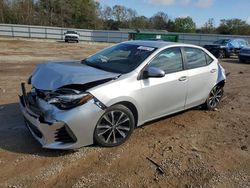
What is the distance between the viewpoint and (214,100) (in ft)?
21.4

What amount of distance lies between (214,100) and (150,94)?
251cm

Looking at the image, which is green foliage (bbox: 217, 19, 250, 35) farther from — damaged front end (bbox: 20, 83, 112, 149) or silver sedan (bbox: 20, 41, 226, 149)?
damaged front end (bbox: 20, 83, 112, 149)

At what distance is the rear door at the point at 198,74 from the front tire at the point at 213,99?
210 millimetres

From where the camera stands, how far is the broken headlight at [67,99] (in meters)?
3.78

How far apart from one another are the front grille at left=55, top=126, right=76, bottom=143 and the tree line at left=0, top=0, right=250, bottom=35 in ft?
169

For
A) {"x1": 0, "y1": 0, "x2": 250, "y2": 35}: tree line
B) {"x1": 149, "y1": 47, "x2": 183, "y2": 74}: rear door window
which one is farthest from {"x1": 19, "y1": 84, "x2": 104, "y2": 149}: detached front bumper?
{"x1": 0, "y1": 0, "x2": 250, "y2": 35}: tree line

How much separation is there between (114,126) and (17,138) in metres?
1.57

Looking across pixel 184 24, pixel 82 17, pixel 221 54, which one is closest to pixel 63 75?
pixel 221 54

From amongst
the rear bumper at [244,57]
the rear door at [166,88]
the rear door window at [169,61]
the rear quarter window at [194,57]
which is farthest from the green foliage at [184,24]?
the rear door at [166,88]

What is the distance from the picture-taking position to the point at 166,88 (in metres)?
4.89

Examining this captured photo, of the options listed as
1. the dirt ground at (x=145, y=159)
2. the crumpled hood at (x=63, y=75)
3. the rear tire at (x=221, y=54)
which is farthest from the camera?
the rear tire at (x=221, y=54)

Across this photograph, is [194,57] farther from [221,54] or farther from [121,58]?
[221,54]

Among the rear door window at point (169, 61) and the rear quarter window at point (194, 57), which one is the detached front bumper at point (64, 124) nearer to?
the rear door window at point (169, 61)

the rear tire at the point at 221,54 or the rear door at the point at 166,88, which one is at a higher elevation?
the rear door at the point at 166,88
